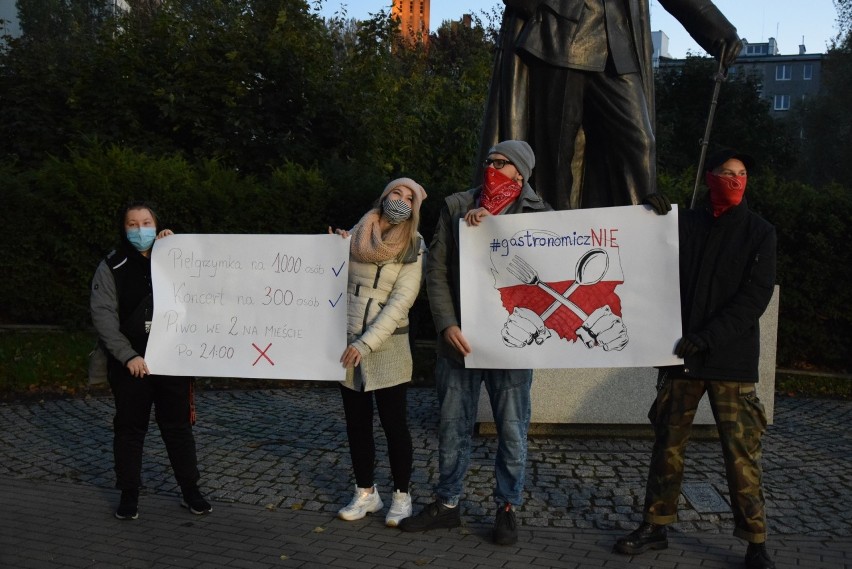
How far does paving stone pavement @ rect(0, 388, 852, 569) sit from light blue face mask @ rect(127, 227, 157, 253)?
1.45 metres

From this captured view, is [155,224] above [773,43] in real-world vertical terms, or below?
below

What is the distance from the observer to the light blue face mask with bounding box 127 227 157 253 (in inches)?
193

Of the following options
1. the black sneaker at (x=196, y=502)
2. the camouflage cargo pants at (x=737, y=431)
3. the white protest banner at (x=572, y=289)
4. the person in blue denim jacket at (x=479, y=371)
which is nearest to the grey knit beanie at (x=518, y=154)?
the person in blue denim jacket at (x=479, y=371)

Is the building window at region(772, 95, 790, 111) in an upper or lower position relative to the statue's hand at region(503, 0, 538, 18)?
upper

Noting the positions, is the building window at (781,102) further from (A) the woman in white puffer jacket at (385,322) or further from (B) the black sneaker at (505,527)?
(B) the black sneaker at (505,527)

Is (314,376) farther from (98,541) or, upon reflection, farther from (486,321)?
(98,541)

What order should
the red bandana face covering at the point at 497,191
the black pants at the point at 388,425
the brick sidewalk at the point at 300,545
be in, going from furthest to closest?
the black pants at the point at 388,425 < the red bandana face covering at the point at 497,191 < the brick sidewalk at the point at 300,545

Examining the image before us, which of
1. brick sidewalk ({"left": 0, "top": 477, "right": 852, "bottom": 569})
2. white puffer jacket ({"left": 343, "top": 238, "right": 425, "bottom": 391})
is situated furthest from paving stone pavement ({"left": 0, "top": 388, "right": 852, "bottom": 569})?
white puffer jacket ({"left": 343, "top": 238, "right": 425, "bottom": 391})

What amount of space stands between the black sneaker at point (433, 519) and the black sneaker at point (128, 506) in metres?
1.43

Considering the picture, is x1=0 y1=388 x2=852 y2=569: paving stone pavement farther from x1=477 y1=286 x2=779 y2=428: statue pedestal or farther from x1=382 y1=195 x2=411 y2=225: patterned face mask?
x1=382 y1=195 x2=411 y2=225: patterned face mask

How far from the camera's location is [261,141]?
15.3m

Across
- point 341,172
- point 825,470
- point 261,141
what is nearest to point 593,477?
point 825,470

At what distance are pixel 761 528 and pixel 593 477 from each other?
1574 mm

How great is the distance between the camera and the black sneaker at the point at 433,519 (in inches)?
183
